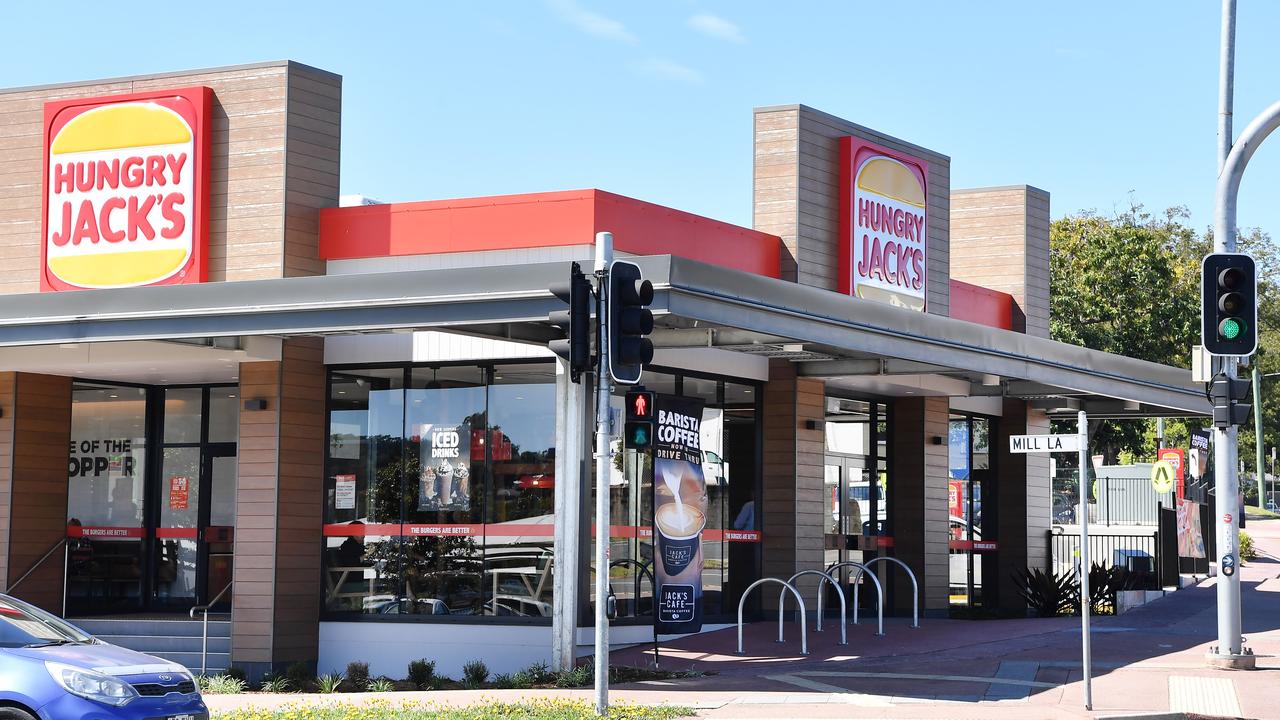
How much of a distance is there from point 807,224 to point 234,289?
8.64 m

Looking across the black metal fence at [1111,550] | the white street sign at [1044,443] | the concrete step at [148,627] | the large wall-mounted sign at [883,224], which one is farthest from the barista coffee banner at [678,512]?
the black metal fence at [1111,550]

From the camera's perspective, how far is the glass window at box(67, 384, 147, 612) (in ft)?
69.9

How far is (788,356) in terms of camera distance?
2011 centimetres

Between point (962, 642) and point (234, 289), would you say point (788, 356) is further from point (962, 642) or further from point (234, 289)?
point (234, 289)

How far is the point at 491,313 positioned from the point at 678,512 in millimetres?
4022

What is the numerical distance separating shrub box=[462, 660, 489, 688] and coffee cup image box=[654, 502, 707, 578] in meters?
2.50

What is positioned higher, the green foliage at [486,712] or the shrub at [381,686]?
the green foliage at [486,712]

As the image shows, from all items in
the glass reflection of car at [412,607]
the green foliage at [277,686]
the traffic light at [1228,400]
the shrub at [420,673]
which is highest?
the traffic light at [1228,400]

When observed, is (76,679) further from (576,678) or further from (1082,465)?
(1082,465)

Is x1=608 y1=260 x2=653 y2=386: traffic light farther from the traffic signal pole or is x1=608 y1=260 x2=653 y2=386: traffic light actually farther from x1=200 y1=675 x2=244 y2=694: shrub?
x1=200 y1=675 x2=244 y2=694: shrub

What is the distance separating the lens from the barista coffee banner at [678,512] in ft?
55.8

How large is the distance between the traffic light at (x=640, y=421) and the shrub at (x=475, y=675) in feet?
14.9

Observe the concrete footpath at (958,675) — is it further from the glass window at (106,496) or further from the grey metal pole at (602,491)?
the glass window at (106,496)

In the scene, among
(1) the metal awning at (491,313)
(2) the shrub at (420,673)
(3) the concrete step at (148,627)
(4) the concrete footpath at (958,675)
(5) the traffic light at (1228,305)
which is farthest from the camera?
(3) the concrete step at (148,627)
